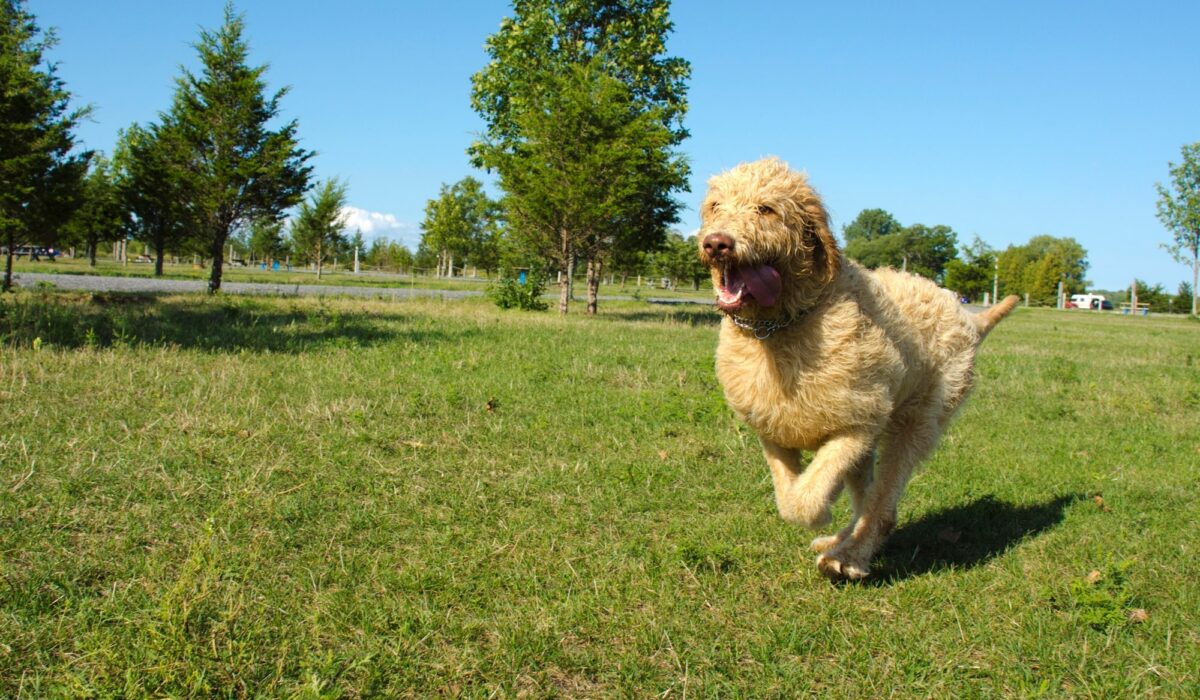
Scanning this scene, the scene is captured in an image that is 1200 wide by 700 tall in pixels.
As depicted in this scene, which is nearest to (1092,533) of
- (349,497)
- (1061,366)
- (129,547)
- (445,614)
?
(445,614)

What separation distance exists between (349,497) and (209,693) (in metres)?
2.16

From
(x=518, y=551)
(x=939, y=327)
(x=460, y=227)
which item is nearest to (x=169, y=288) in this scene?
(x=518, y=551)

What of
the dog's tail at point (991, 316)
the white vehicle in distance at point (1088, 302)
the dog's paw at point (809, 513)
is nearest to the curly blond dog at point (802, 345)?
the dog's paw at point (809, 513)

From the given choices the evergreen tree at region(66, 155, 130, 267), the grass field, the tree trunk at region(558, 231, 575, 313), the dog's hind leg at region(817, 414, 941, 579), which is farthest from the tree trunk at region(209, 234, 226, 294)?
the dog's hind leg at region(817, 414, 941, 579)

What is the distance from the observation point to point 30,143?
17.3m

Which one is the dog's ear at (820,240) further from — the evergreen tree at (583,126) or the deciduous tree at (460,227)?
the deciduous tree at (460,227)

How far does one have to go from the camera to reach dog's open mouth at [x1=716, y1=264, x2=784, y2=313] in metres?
3.89

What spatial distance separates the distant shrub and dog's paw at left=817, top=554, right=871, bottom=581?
2043 cm

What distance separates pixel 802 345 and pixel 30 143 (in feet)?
64.5

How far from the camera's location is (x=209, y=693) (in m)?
2.84

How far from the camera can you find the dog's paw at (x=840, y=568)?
433cm

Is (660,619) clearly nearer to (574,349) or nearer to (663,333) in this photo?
(574,349)

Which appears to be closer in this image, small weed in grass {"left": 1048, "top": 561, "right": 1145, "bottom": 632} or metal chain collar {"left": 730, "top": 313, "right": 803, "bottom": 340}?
small weed in grass {"left": 1048, "top": 561, "right": 1145, "bottom": 632}

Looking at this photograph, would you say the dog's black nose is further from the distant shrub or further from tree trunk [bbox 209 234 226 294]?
tree trunk [bbox 209 234 226 294]
